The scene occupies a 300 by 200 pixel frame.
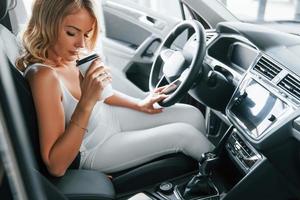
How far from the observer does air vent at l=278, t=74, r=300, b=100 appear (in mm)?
1133

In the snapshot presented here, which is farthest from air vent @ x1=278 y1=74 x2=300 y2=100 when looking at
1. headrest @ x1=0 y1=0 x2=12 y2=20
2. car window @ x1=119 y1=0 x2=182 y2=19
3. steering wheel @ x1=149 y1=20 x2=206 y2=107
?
car window @ x1=119 y1=0 x2=182 y2=19

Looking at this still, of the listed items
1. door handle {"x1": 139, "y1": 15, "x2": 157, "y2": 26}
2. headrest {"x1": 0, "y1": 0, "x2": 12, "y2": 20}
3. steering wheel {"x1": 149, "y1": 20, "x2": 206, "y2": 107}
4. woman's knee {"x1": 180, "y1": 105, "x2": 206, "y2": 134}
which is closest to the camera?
headrest {"x1": 0, "y1": 0, "x2": 12, "y2": 20}

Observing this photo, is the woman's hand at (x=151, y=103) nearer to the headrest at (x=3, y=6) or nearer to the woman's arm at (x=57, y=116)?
the woman's arm at (x=57, y=116)

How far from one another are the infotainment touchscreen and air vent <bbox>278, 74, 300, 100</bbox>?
4 cm

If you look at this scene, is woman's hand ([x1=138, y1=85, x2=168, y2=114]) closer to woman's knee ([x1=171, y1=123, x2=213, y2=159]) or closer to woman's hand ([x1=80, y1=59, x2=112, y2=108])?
woman's knee ([x1=171, y1=123, x2=213, y2=159])

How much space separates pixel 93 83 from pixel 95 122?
0.81 feet

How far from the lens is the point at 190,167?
1368mm

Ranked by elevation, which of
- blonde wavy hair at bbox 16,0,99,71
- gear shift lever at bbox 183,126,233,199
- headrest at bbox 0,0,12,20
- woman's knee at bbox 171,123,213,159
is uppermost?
headrest at bbox 0,0,12,20

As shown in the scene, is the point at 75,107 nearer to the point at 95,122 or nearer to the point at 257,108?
the point at 95,122

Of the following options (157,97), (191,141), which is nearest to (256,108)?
(191,141)

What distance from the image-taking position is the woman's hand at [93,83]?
113 centimetres

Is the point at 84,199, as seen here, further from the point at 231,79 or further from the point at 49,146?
the point at 231,79

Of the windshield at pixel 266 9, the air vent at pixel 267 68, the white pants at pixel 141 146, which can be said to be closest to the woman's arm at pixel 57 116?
the white pants at pixel 141 146

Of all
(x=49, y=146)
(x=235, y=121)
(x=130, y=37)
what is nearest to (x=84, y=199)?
(x=49, y=146)
